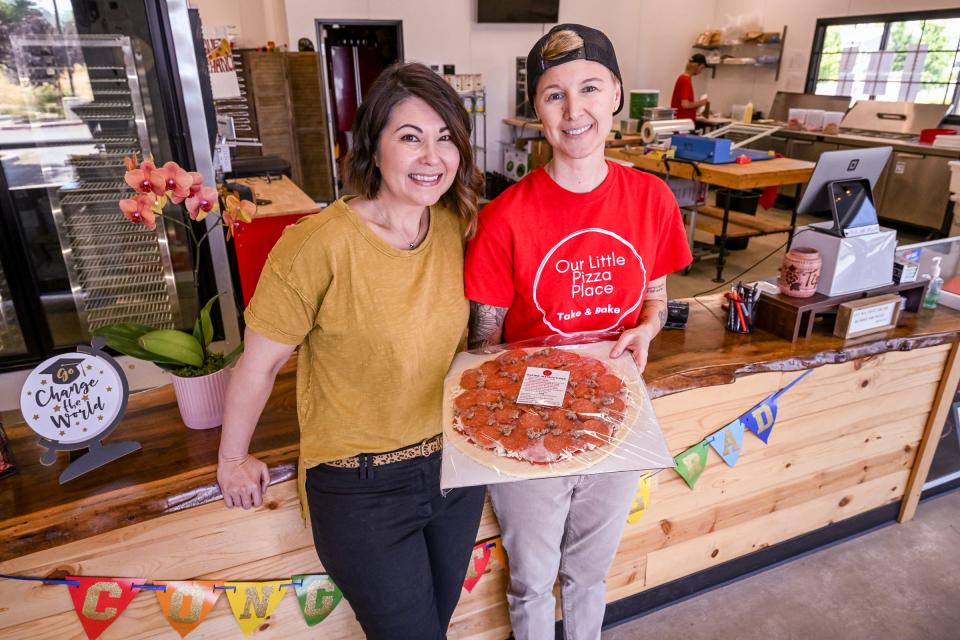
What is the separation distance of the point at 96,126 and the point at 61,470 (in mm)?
2389

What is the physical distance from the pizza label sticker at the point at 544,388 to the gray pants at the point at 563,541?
0.93 ft

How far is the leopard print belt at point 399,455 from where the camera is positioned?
1232 mm

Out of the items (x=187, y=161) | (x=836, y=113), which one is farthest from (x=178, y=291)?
(x=836, y=113)

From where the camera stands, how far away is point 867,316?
1944mm

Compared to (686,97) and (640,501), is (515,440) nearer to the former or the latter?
(640,501)

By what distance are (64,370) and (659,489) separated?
5.16 feet

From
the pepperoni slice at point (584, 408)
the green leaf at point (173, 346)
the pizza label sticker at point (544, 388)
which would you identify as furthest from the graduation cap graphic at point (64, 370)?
the pepperoni slice at point (584, 408)

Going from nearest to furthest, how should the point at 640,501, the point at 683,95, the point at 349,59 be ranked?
the point at 640,501
the point at 349,59
the point at 683,95

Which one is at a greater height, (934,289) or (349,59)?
(349,59)

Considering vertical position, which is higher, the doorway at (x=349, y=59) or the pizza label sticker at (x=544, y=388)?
the doorway at (x=349, y=59)

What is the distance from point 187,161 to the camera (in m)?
3.03

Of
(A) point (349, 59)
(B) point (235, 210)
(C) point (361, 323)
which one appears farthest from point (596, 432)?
(A) point (349, 59)

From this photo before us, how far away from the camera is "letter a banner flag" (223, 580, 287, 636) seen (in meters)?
1.42

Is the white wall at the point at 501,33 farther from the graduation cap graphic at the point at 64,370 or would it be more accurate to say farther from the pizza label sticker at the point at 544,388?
the pizza label sticker at the point at 544,388
